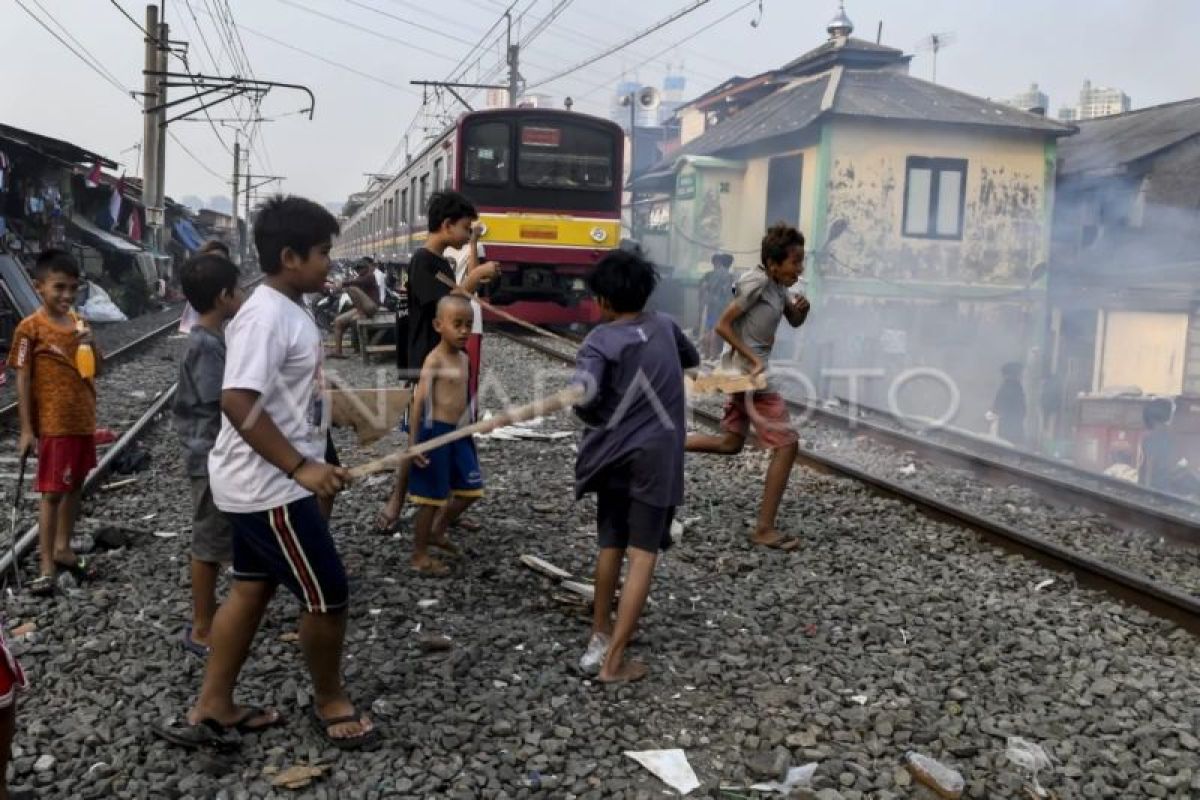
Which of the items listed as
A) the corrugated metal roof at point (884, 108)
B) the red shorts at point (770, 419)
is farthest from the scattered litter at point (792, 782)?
the corrugated metal roof at point (884, 108)

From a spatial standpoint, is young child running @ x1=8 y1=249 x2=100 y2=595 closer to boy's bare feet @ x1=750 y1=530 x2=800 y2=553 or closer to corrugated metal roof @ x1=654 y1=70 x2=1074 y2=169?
boy's bare feet @ x1=750 y1=530 x2=800 y2=553

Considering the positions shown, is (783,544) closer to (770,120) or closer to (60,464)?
(60,464)

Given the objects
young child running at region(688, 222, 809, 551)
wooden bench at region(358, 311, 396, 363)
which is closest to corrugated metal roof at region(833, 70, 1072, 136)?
wooden bench at region(358, 311, 396, 363)

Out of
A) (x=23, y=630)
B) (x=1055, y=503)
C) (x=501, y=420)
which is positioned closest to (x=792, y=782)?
(x=501, y=420)

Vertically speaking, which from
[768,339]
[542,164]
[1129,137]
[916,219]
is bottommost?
[768,339]

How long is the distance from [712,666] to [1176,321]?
18.1 meters

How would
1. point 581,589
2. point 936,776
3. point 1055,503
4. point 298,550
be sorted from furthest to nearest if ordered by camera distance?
point 1055,503, point 581,589, point 936,776, point 298,550

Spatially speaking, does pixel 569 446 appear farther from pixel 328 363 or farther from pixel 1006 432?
pixel 1006 432

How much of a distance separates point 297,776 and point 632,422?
5.06 feet

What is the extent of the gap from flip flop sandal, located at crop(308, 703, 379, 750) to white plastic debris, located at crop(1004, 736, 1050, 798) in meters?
1.95

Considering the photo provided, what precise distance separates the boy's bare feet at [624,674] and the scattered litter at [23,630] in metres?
2.20

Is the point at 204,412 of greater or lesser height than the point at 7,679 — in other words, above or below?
above

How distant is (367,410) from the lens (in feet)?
11.8

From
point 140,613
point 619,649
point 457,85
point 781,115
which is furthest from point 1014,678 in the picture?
point 457,85
